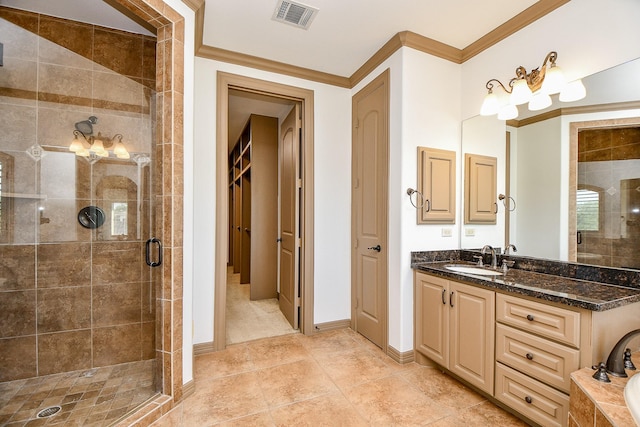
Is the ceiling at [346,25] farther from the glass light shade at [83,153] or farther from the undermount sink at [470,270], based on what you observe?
the undermount sink at [470,270]

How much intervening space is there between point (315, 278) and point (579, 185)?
87.5 inches

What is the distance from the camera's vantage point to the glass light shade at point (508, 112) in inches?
86.3

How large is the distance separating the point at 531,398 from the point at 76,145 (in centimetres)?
332

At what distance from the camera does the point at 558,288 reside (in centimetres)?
160

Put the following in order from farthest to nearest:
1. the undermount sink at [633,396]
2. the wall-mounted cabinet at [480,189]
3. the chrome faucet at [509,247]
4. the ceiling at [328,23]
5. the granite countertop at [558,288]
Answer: the wall-mounted cabinet at [480,189] → the chrome faucet at [509,247] → the ceiling at [328,23] → the granite countertop at [558,288] → the undermount sink at [633,396]

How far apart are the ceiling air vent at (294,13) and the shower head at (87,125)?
1.55 meters

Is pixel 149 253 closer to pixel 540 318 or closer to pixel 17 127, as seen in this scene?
pixel 17 127

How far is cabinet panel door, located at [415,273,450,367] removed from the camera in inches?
83.0

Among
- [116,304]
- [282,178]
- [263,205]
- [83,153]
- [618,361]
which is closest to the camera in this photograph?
[618,361]

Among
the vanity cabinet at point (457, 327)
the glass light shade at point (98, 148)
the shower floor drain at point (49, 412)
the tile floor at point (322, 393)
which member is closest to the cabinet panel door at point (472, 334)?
the vanity cabinet at point (457, 327)

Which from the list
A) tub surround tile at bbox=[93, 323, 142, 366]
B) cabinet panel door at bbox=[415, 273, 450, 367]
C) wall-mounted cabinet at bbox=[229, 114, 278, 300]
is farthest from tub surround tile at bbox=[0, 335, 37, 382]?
cabinet panel door at bbox=[415, 273, 450, 367]

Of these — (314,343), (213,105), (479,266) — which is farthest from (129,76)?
(479,266)

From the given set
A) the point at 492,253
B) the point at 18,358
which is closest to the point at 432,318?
the point at 492,253

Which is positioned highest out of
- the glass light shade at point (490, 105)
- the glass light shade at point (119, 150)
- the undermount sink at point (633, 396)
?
the glass light shade at point (490, 105)
